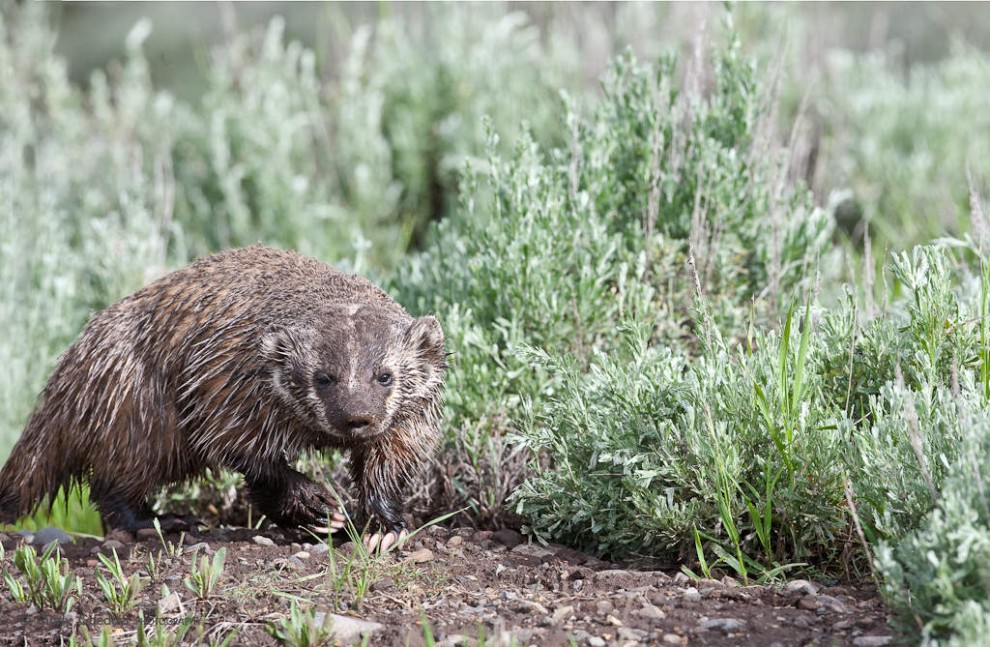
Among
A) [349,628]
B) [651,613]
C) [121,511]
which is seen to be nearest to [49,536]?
[121,511]

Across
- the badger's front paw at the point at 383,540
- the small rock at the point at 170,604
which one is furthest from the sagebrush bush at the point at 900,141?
the small rock at the point at 170,604

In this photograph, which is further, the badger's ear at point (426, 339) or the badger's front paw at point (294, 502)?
the badger's front paw at point (294, 502)

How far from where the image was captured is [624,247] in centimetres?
515

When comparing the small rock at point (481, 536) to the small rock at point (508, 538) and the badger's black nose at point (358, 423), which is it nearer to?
the small rock at point (508, 538)

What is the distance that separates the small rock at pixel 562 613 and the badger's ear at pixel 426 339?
1.23m

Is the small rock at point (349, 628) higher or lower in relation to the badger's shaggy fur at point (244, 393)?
lower

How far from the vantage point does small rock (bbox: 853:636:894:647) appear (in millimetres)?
3003

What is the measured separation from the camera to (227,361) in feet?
14.1

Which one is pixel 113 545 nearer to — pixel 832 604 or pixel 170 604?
pixel 170 604

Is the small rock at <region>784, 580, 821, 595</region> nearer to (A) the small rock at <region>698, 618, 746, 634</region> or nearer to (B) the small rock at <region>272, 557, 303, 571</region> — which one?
(A) the small rock at <region>698, 618, 746, 634</region>

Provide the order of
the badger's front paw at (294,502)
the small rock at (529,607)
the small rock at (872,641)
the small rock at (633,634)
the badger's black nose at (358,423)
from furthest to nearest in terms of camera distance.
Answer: the badger's front paw at (294,502), the badger's black nose at (358,423), the small rock at (529,607), the small rock at (633,634), the small rock at (872,641)

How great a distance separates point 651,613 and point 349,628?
85 centimetres

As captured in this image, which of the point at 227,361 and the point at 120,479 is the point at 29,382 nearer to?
the point at 120,479

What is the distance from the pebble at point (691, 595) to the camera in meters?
3.39
